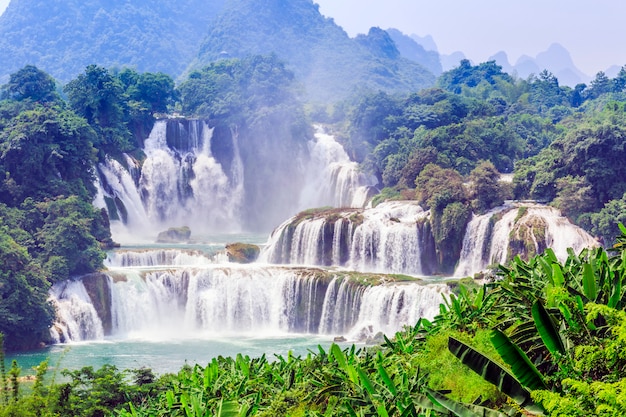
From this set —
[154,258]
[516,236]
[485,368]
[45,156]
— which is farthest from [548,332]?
[45,156]

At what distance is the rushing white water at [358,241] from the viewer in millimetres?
31188

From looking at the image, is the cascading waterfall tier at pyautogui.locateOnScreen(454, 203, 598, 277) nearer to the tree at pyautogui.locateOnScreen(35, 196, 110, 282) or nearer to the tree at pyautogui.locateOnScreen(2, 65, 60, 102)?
the tree at pyautogui.locateOnScreen(35, 196, 110, 282)

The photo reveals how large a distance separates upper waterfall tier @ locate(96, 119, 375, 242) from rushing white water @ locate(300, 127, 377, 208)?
0.05m

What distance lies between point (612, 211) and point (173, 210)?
25.0 m

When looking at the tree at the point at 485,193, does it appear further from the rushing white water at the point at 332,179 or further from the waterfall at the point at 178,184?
the waterfall at the point at 178,184

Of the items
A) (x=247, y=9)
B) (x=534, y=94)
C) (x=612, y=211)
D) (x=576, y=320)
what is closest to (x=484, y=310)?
(x=576, y=320)

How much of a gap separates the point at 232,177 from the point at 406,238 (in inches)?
770

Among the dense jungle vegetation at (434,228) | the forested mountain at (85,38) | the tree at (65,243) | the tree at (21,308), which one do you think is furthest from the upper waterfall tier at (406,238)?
the forested mountain at (85,38)

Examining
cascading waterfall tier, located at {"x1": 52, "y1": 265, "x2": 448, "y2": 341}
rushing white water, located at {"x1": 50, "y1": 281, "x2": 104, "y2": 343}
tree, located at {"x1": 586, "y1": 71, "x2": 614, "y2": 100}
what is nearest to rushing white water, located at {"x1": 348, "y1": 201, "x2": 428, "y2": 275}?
cascading waterfall tier, located at {"x1": 52, "y1": 265, "x2": 448, "y2": 341}

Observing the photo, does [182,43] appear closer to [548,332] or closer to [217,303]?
[217,303]

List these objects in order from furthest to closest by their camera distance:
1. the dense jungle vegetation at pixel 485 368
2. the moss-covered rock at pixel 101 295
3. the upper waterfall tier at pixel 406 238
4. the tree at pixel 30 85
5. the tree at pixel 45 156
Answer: the tree at pixel 30 85 → the tree at pixel 45 156 → the upper waterfall tier at pixel 406 238 → the moss-covered rock at pixel 101 295 → the dense jungle vegetation at pixel 485 368

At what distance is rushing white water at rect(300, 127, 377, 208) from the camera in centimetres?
4272

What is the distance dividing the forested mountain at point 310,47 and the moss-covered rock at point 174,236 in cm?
5166

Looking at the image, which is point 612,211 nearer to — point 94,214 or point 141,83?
point 94,214
